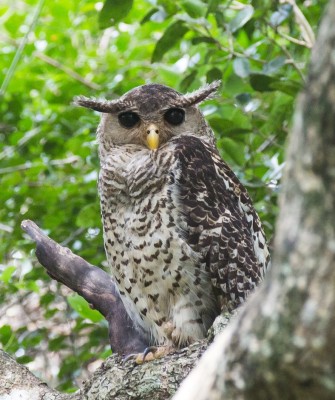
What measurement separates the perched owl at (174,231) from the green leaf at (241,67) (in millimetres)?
443

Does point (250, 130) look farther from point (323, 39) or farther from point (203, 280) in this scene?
point (323, 39)

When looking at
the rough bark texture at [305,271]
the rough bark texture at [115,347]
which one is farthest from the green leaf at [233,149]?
the rough bark texture at [305,271]

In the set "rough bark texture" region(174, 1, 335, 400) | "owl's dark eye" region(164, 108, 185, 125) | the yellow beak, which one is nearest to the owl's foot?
the yellow beak

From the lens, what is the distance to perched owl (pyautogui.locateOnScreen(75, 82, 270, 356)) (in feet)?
13.2

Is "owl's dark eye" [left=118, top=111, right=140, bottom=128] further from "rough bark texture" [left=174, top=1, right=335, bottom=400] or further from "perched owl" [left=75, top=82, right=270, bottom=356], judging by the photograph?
"rough bark texture" [left=174, top=1, right=335, bottom=400]

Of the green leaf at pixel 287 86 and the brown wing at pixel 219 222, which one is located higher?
the green leaf at pixel 287 86

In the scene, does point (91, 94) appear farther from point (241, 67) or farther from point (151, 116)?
point (241, 67)

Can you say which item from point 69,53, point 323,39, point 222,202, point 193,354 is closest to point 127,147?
point 222,202

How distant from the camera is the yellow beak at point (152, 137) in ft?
14.5

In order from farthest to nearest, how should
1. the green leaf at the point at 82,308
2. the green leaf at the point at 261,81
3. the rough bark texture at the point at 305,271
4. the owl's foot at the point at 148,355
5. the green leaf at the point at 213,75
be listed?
the green leaf at the point at 213,75, the green leaf at the point at 261,81, the green leaf at the point at 82,308, the owl's foot at the point at 148,355, the rough bark texture at the point at 305,271

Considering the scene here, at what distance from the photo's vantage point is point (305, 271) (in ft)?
4.41

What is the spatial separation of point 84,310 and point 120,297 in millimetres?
250

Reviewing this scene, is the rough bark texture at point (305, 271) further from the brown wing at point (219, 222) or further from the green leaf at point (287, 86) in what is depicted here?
the green leaf at point (287, 86)

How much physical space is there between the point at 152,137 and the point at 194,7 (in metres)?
0.80
